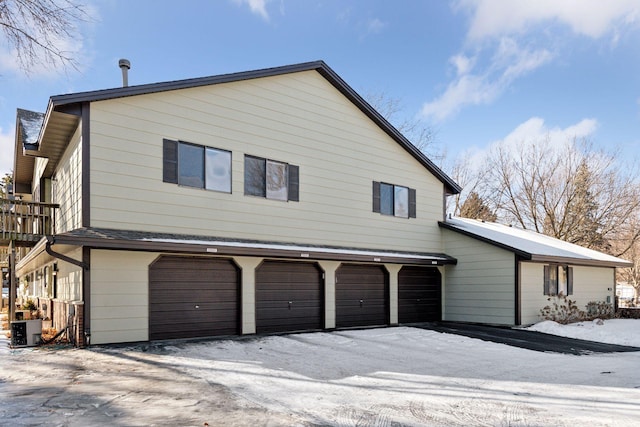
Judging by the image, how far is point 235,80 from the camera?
39.9 feet

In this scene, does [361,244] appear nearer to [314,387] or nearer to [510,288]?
[510,288]

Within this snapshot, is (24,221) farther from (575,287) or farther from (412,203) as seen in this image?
(575,287)

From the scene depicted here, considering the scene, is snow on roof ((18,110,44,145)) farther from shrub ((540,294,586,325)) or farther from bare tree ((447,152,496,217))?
bare tree ((447,152,496,217))

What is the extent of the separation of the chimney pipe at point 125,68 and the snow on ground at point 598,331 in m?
13.6

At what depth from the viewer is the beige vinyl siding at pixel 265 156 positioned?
1017 centimetres

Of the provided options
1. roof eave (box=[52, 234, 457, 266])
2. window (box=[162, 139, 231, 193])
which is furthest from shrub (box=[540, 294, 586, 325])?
window (box=[162, 139, 231, 193])

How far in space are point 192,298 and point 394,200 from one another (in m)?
7.76

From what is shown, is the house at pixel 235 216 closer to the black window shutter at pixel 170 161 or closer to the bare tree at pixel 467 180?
the black window shutter at pixel 170 161

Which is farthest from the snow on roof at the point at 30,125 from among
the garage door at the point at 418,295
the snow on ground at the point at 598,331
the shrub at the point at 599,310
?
the shrub at the point at 599,310

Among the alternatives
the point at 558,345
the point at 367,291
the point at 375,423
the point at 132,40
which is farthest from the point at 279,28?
the point at 375,423

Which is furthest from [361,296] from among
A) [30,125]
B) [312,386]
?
[30,125]

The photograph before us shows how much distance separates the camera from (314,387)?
702cm

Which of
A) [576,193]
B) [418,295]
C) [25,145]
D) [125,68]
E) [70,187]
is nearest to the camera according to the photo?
[70,187]

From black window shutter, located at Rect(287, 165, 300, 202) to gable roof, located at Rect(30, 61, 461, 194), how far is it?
266 centimetres
